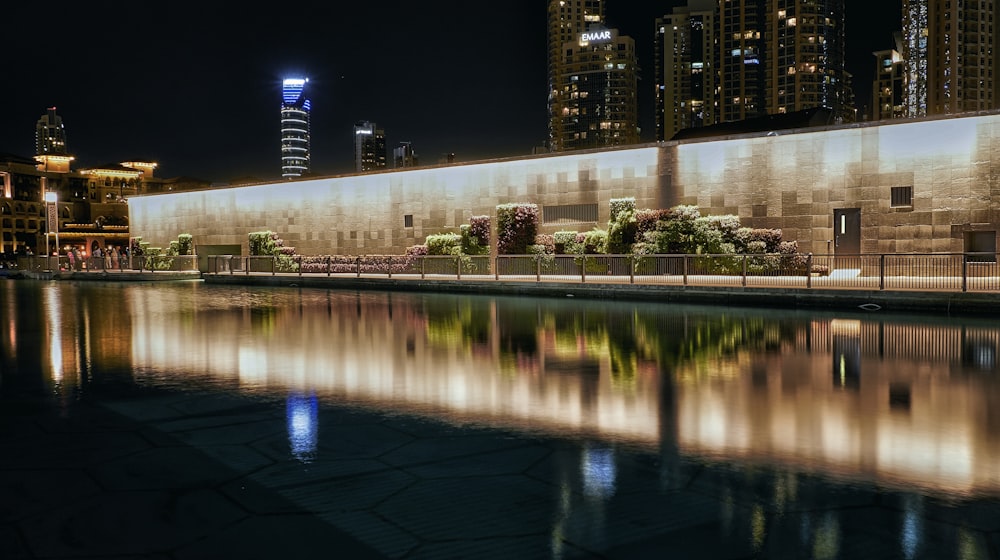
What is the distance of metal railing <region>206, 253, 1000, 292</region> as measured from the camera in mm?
20812

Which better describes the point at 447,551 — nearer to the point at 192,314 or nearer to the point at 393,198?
the point at 192,314

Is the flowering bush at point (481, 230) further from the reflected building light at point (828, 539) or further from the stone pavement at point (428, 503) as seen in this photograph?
the reflected building light at point (828, 539)

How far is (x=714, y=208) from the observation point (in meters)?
31.2

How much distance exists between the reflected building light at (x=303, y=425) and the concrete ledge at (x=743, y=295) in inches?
639

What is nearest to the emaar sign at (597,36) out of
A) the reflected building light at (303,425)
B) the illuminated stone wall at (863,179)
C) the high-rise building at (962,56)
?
the high-rise building at (962,56)

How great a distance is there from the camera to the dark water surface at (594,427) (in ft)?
14.1

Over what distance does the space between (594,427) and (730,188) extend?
2611 centimetres

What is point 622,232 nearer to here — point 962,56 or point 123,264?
point 123,264

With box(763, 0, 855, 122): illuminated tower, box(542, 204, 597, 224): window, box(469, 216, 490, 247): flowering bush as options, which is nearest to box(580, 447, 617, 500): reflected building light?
box(542, 204, 597, 224): window

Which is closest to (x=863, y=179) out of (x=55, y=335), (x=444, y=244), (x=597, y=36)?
(x=444, y=244)

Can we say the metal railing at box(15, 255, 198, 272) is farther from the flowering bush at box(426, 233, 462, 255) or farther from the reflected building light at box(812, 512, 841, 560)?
the reflected building light at box(812, 512, 841, 560)

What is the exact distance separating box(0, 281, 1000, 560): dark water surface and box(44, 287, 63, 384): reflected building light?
11 centimetres

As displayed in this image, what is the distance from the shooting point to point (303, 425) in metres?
6.84

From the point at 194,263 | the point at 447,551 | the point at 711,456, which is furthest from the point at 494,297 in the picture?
the point at 194,263
